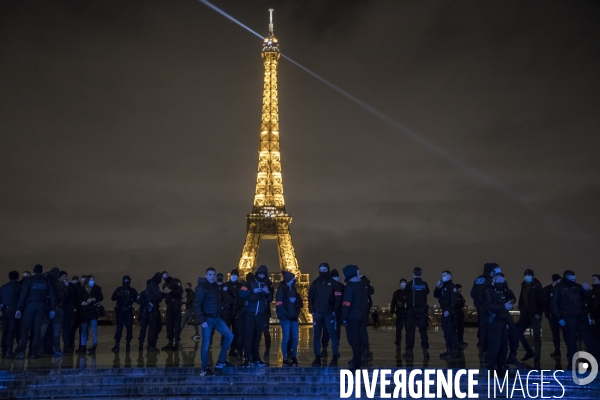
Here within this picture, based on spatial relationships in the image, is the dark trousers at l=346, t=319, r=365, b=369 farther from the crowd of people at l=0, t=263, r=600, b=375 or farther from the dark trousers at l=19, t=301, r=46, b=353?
the dark trousers at l=19, t=301, r=46, b=353

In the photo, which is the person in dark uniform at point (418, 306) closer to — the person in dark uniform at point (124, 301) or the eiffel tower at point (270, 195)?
the person in dark uniform at point (124, 301)

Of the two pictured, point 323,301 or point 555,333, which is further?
point 555,333

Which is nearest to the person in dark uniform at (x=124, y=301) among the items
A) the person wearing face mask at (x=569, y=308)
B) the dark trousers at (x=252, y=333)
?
the dark trousers at (x=252, y=333)

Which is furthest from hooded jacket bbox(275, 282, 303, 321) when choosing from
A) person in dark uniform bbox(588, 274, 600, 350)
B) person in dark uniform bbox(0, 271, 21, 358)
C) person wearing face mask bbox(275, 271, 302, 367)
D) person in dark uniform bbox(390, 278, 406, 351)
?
person in dark uniform bbox(588, 274, 600, 350)

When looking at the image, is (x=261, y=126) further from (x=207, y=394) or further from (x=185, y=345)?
(x=207, y=394)

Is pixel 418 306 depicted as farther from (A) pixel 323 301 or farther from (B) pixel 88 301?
(B) pixel 88 301

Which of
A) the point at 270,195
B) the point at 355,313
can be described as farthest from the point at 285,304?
the point at 270,195

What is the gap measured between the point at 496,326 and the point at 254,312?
419 cm

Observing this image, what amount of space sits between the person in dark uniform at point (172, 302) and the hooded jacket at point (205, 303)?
5043 millimetres

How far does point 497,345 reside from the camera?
11.3 m

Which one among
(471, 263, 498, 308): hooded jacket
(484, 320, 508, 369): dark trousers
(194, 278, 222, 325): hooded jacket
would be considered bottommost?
(484, 320, 508, 369): dark trousers

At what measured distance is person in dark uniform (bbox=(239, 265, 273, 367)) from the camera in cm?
1222

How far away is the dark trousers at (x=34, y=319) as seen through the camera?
1361cm

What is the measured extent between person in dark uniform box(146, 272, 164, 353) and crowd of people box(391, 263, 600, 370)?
5550 mm
